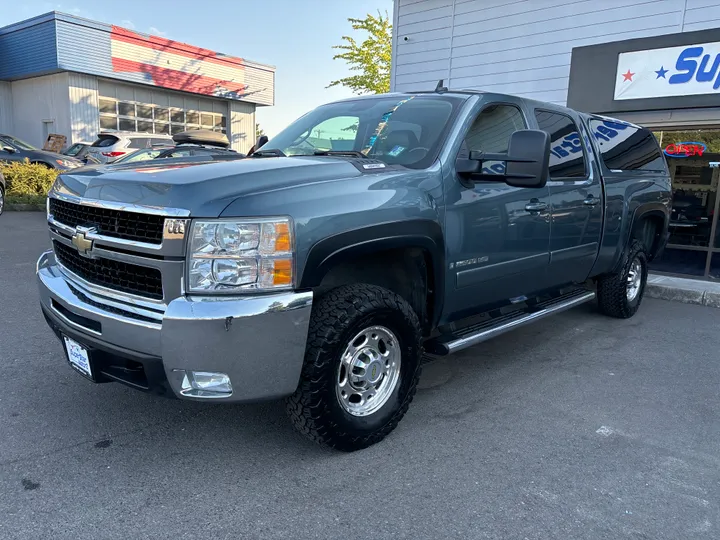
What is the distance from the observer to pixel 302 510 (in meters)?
2.53

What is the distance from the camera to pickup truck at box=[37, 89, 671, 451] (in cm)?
248

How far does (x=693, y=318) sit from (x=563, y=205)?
123 inches

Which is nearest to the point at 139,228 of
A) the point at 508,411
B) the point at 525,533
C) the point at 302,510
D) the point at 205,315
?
the point at 205,315

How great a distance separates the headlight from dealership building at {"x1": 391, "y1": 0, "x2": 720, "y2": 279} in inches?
308

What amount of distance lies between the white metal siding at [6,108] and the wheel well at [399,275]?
980 inches

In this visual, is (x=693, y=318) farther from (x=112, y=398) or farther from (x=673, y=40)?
(x=112, y=398)

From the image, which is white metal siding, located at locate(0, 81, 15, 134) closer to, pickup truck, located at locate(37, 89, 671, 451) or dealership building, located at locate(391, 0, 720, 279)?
dealership building, located at locate(391, 0, 720, 279)

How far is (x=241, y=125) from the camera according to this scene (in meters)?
27.4

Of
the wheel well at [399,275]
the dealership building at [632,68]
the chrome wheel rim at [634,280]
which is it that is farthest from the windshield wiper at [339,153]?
the dealership building at [632,68]

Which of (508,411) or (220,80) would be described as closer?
(508,411)

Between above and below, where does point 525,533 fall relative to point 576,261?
below

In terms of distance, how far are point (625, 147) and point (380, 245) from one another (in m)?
3.89

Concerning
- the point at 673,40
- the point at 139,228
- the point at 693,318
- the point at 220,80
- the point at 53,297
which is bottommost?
the point at 693,318

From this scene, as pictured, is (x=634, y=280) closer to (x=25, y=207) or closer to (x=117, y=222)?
(x=117, y=222)
